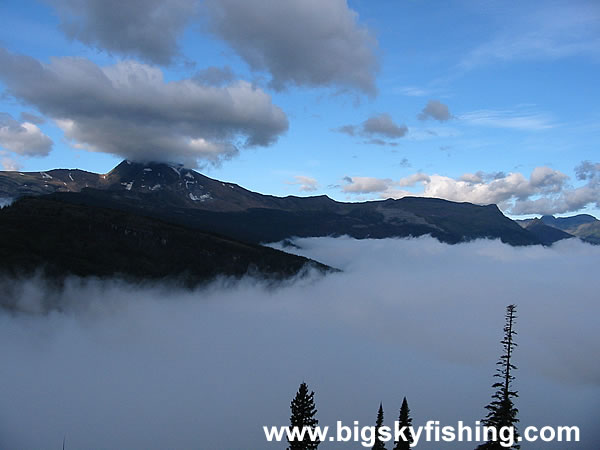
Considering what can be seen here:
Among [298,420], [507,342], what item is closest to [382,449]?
[298,420]

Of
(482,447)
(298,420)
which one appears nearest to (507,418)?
(482,447)

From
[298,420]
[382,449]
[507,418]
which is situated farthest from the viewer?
[382,449]

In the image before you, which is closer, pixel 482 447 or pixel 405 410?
pixel 482 447

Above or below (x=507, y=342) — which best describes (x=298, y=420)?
below

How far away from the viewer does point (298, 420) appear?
186 feet

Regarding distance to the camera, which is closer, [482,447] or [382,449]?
[482,447]

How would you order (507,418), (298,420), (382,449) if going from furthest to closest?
(382,449) → (298,420) → (507,418)

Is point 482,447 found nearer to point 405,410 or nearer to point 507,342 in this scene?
point 507,342

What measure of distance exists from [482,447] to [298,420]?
24536mm

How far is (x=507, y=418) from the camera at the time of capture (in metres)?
38.6

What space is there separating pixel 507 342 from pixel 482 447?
32.7 ft

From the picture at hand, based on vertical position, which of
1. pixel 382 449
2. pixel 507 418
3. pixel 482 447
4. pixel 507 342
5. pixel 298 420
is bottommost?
pixel 382 449

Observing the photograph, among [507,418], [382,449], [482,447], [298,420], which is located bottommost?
[382,449]

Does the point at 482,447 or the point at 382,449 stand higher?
the point at 482,447
